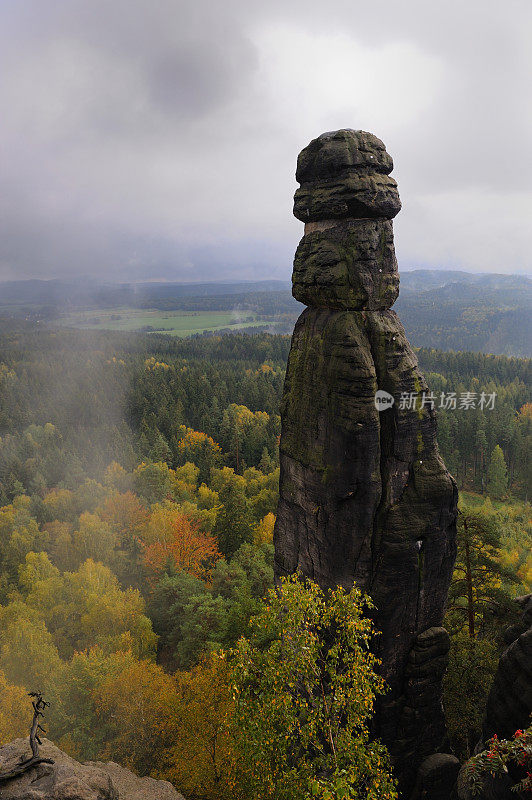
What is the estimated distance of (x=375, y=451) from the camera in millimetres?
14875

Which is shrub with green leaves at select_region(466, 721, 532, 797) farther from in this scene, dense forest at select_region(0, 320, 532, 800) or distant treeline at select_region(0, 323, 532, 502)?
distant treeline at select_region(0, 323, 532, 502)

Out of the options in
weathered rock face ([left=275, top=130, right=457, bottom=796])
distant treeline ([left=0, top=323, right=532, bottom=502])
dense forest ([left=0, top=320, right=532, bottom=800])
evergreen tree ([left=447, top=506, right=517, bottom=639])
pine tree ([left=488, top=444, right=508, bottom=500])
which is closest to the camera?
weathered rock face ([left=275, top=130, right=457, bottom=796])

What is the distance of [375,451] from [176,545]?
1340 inches

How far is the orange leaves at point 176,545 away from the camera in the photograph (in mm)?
41031

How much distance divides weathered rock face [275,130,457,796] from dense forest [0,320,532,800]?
4826 millimetres

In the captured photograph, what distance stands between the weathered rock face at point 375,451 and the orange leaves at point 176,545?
26459 mm

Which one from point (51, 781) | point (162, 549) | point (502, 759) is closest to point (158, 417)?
point (162, 549)

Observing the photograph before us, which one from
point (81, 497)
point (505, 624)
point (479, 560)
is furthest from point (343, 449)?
point (81, 497)

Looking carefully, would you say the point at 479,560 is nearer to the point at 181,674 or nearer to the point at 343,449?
the point at 343,449

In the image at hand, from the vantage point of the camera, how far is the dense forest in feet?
67.5

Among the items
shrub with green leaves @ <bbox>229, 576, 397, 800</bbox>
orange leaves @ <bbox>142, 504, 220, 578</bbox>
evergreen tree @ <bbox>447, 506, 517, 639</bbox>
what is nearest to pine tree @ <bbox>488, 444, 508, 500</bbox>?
orange leaves @ <bbox>142, 504, 220, 578</bbox>

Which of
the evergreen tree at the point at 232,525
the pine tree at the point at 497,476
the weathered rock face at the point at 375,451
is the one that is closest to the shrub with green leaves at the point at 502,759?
the weathered rock face at the point at 375,451

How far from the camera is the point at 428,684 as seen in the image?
51.6ft

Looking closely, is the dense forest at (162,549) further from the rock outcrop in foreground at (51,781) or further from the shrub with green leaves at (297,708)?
the rock outcrop in foreground at (51,781)
